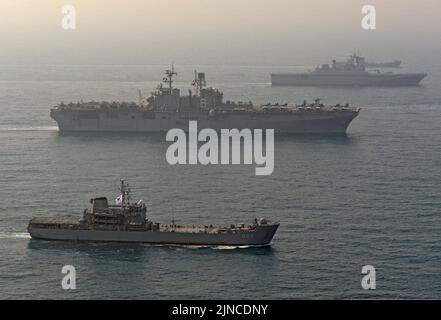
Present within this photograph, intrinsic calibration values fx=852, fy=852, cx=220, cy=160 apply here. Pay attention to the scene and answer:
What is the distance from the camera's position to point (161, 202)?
7775 centimetres

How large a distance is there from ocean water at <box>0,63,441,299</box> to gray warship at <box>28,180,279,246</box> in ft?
2.87

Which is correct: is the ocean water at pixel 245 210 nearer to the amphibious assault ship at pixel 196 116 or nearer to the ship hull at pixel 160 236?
the ship hull at pixel 160 236

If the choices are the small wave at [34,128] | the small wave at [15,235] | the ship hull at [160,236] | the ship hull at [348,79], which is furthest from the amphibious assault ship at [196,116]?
the ship hull at [348,79]

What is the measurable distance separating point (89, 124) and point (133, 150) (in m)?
21.0

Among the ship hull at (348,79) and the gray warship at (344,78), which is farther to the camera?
the gray warship at (344,78)

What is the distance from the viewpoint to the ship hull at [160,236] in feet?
215

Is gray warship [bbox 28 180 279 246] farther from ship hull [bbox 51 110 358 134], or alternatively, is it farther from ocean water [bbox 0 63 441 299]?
ship hull [bbox 51 110 358 134]

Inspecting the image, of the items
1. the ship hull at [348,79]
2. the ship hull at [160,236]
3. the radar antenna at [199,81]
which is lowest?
the ship hull at [160,236]

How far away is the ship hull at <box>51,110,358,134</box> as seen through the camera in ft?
404

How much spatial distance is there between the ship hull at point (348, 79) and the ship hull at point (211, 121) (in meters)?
68.1

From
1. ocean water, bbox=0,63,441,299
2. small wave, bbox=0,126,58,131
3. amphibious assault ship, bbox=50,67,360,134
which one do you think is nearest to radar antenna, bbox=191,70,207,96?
amphibious assault ship, bbox=50,67,360,134

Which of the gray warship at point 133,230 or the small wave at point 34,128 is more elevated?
the small wave at point 34,128
